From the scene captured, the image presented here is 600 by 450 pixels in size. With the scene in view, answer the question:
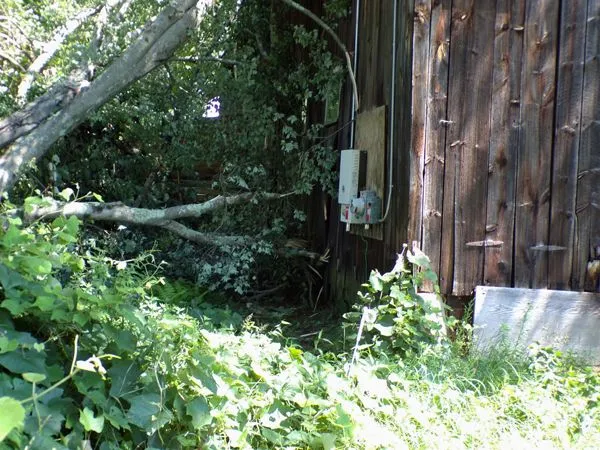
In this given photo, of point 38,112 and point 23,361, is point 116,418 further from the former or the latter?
point 38,112

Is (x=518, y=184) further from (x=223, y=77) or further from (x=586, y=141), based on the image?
(x=223, y=77)

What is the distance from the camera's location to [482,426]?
3.17 meters

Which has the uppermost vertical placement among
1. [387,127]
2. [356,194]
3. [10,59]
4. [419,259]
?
[10,59]

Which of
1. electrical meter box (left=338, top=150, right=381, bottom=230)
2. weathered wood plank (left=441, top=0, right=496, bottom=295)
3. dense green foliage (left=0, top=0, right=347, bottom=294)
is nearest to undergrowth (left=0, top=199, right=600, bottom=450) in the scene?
weathered wood plank (left=441, top=0, right=496, bottom=295)

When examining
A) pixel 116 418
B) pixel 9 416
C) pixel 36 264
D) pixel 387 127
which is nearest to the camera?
pixel 9 416

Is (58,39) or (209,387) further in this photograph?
(58,39)

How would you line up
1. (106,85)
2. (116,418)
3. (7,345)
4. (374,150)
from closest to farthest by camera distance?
(7,345) < (116,418) < (374,150) < (106,85)

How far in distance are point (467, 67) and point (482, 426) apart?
8.53ft

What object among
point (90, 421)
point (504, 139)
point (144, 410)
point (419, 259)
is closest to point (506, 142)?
point (504, 139)

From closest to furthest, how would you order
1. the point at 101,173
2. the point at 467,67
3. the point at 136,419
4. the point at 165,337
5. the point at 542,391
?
the point at 136,419 < the point at 165,337 < the point at 542,391 < the point at 467,67 < the point at 101,173

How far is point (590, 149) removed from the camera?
4648 mm

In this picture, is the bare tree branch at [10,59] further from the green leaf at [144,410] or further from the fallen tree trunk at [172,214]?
the green leaf at [144,410]

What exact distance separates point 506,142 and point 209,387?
3.01 m

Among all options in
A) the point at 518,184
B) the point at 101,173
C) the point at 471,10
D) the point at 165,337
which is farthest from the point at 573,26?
the point at 101,173
